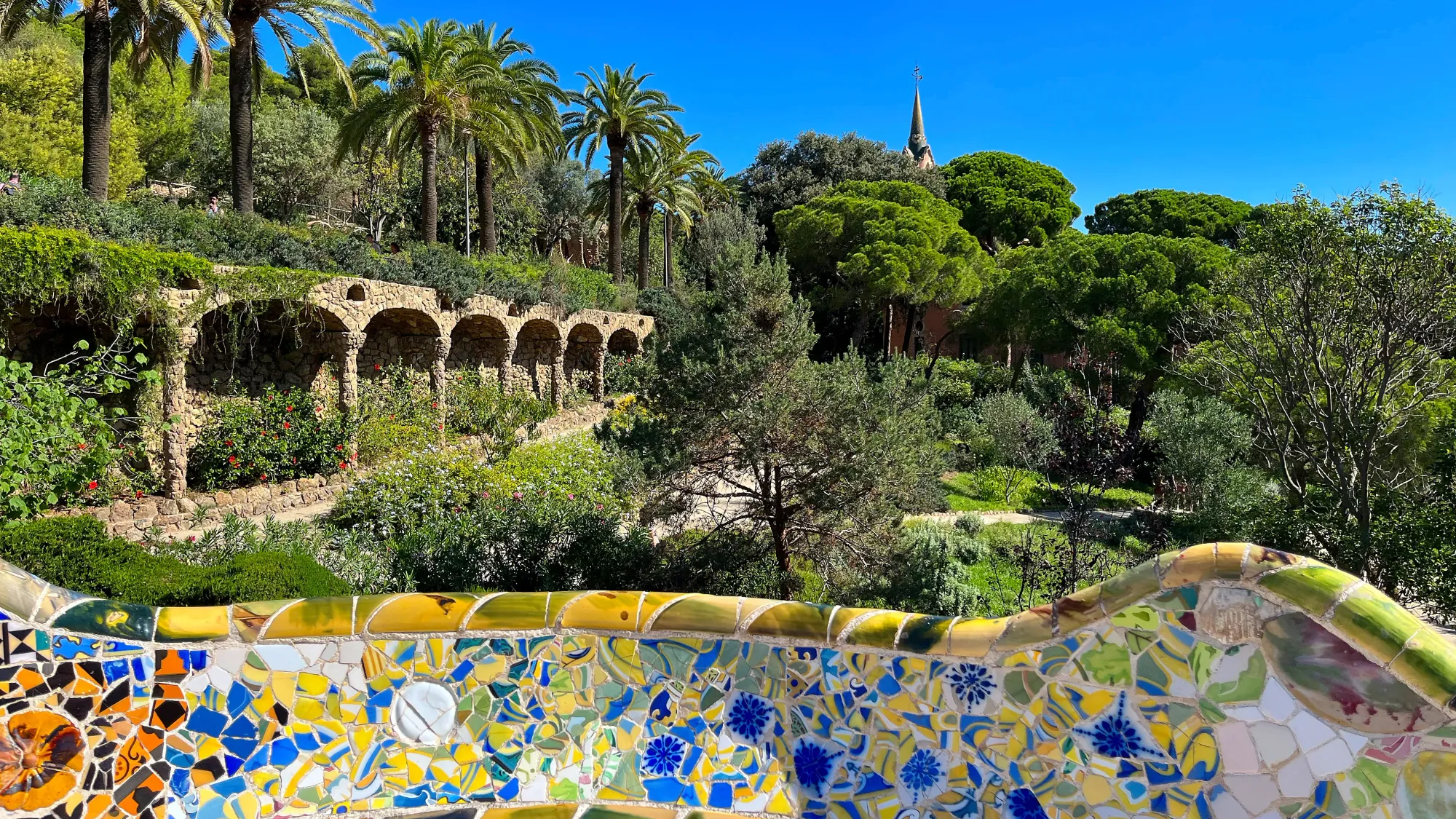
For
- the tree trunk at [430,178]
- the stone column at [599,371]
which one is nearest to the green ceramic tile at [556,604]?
the tree trunk at [430,178]

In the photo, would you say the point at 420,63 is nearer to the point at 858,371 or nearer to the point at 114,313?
the point at 114,313

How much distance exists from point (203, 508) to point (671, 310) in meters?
15.2

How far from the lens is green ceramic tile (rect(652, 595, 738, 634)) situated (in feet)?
8.50

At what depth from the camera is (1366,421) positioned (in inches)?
362

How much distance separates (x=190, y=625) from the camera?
251cm

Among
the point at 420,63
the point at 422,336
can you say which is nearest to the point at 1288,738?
the point at 422,336

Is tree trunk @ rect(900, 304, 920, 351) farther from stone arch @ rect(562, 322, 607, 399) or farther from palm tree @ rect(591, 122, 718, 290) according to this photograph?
stone arch @ rect(562, 322, 607, 399)

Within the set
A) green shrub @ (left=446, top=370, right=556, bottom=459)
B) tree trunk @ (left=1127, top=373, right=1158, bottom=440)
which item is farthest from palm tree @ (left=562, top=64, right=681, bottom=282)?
tree trunk @ (left=1127, top=373, right=1158, bottom=440)

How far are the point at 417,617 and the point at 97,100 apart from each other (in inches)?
525

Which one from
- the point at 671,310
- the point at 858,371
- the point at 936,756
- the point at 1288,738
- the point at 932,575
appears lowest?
the point at 932,575

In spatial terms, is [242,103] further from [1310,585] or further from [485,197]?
[1310,585]

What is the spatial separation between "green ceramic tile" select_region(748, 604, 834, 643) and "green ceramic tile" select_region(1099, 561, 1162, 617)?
781mm

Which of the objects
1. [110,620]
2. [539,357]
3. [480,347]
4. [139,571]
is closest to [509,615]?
[110,620]

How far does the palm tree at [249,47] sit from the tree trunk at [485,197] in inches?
163
